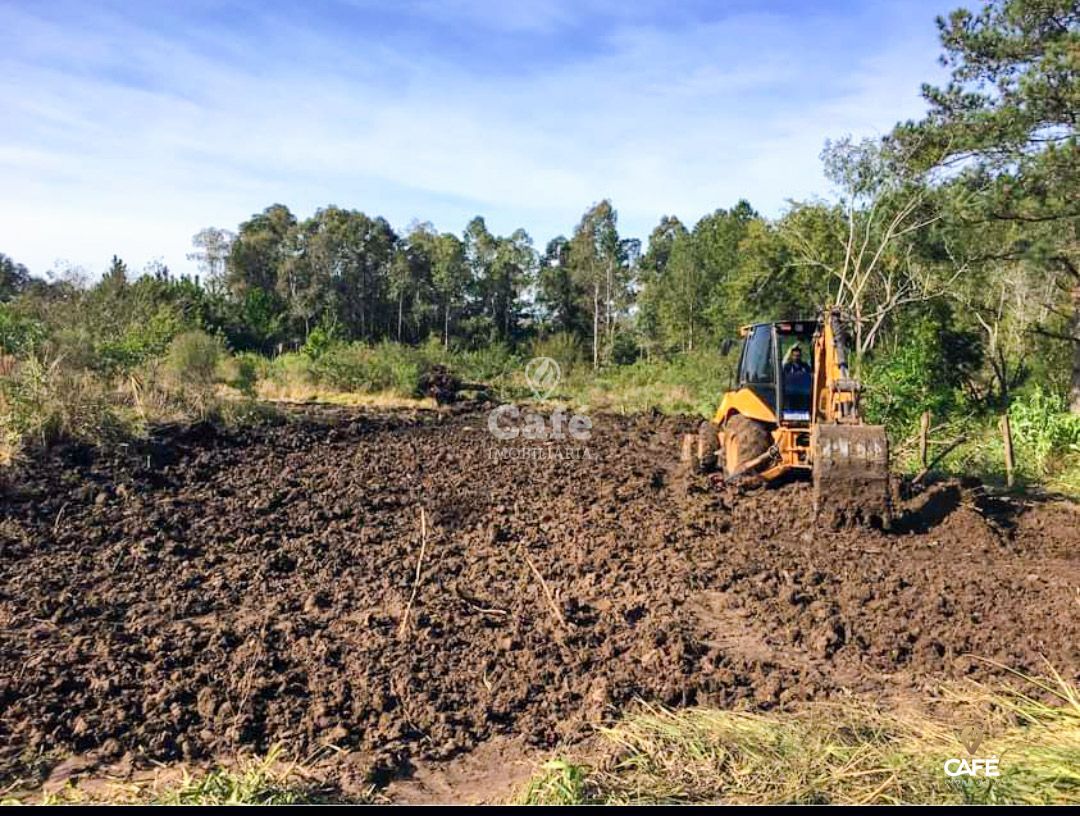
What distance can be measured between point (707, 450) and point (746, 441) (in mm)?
1392

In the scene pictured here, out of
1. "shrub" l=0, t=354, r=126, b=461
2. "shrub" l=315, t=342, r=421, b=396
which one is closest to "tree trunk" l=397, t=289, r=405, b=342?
"shrub" l=315, t=342, r=421, b=396

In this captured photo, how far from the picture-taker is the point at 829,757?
345 centimetres

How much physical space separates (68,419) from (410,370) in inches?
412

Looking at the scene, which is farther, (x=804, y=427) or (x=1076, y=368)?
(x=1076, y=368)

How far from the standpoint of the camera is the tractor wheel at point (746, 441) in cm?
866

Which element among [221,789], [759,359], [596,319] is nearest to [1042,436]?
[759,359]

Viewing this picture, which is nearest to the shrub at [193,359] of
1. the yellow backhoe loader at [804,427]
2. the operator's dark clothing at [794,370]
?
the yellow backhoe loader at [804,427]

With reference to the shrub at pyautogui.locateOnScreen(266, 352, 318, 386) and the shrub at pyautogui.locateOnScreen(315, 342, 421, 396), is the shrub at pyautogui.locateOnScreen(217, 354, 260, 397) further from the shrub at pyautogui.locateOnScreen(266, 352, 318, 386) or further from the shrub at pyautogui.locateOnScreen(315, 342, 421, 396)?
the shrub at pyautogui.locateOnScreen(315, 342, 421, 396)

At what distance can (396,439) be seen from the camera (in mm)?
13312

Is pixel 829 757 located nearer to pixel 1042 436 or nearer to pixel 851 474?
pixel 851 474

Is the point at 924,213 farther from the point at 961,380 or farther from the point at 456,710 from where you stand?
the point at 456,710

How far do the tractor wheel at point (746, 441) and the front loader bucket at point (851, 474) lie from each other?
4.12 ft

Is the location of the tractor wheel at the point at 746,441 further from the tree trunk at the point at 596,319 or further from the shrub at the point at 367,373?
the tree trunk at the point at 596,319

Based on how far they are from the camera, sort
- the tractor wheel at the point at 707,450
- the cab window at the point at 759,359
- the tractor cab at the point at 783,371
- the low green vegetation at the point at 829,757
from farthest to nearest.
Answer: the tractor wheel at the point at 707,450 → the cab window at the point at 759,359 → the tractor cab at the point at 783,371 → the low green vegetation at the point at 829,757
